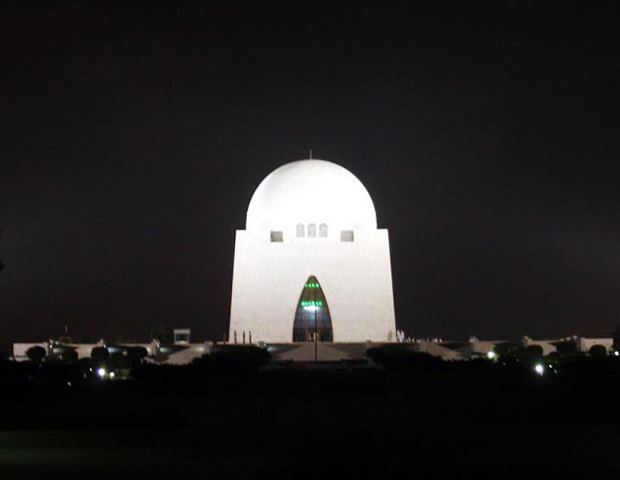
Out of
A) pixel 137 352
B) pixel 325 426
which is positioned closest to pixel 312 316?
pixel 137 352

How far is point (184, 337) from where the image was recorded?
1267 inches

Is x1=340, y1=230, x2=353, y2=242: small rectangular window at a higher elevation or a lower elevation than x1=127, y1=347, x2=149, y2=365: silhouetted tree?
higher

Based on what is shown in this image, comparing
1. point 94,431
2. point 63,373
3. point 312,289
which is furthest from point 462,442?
point 312,289

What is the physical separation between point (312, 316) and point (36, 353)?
9485 mm

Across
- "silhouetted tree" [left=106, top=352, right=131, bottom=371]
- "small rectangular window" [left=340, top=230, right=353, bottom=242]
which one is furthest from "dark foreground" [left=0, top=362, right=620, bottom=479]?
"small rectangular window" [left=340, top=230, right=353, bottom=242]

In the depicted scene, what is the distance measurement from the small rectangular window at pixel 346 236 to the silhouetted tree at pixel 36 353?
10.4 metres

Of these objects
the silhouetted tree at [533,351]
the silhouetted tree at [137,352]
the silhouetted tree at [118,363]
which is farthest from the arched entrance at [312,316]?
the silhouetted tree at [118,363]

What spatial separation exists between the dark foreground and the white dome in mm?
14902

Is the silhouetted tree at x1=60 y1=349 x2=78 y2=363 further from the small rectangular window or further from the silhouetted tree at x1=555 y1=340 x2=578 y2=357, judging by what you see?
the silhouetted tree at x1=555 y1=340 x2=578 y2=357

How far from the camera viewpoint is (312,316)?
32.6 m

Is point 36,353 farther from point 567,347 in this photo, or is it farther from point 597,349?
point 597,349

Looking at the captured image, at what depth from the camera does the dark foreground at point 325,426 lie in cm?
816

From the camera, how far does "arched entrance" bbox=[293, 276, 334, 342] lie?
32406 mm

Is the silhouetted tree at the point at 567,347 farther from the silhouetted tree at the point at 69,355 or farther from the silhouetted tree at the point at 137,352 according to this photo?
the silhouetted tree at the point at 69,355
